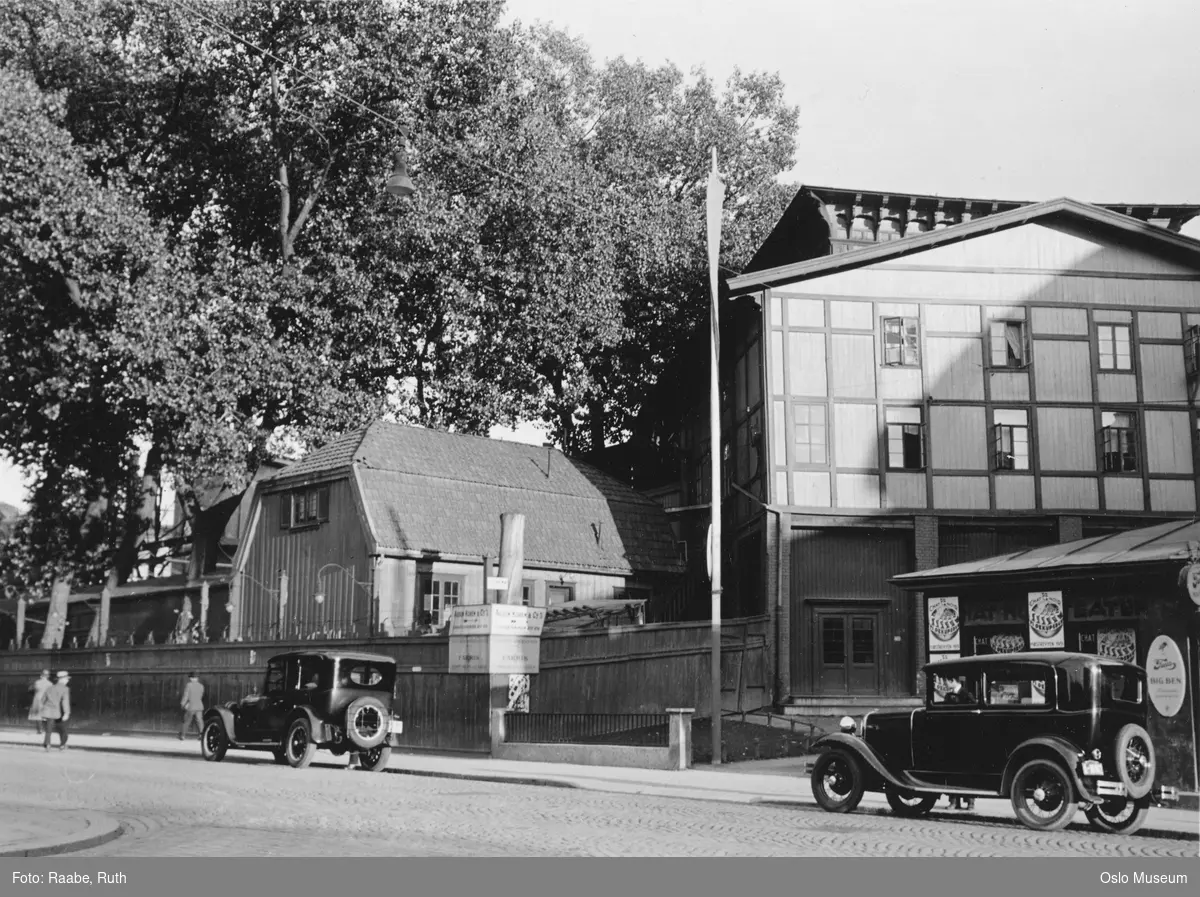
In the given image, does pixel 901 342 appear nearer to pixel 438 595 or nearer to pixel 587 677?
pixel 587 677

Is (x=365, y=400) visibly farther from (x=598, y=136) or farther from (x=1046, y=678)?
(x=1046, y=678)

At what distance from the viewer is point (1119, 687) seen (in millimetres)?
14539

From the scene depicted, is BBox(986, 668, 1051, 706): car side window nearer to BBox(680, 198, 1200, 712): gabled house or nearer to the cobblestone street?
the cobblestone street

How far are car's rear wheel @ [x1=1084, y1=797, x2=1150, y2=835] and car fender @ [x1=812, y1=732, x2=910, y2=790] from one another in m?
2.06

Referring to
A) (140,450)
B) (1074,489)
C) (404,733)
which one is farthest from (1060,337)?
(140,450)

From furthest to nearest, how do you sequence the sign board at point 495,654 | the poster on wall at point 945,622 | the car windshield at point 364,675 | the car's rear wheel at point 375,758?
the sign board at point 495,654, the car windshield at point 364,675, the car's rear wheel at point 375,758, the poster on wall at point 945,622

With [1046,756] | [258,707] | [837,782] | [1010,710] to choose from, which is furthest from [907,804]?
[258,707]

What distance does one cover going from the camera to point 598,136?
169ft

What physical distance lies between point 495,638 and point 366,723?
380 cm

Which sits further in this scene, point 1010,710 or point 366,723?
point 366,723

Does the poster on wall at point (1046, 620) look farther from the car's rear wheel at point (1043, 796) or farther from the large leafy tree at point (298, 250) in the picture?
the large leafy tree at point (298, 250)

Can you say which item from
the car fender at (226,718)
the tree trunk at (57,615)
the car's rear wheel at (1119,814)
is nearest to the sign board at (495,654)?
the car fender at (226,718)

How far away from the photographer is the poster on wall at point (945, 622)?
69.1 feet

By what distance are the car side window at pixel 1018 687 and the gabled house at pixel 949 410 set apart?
50.9 feet
